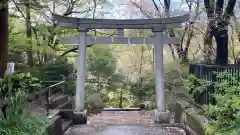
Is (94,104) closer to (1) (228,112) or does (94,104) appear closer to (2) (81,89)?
(2) (81,89)

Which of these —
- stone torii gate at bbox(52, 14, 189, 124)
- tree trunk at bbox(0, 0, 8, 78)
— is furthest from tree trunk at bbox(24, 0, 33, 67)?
tree trunk at bbox(0, 0, 8, 78)

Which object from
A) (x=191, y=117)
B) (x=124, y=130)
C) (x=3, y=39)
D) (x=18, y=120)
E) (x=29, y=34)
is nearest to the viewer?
(x=18, y=120)

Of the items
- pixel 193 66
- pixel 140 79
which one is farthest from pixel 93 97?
pixel 193 66

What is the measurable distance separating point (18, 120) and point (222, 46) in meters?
5.98

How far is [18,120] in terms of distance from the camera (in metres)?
3.82

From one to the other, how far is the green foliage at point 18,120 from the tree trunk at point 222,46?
5603mm

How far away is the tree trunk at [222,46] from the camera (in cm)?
810

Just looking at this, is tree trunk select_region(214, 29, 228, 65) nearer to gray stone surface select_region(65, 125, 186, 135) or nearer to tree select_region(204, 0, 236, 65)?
tree select_region(204, 0, 236, 65)

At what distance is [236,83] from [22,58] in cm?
908

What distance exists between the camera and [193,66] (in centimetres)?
701

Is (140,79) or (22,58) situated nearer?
(22,58)

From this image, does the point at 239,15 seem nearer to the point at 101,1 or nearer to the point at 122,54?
the point at 101,1

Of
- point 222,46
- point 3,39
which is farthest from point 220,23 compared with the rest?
point 3,39

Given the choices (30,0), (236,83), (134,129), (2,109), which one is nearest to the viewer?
(2,109)
